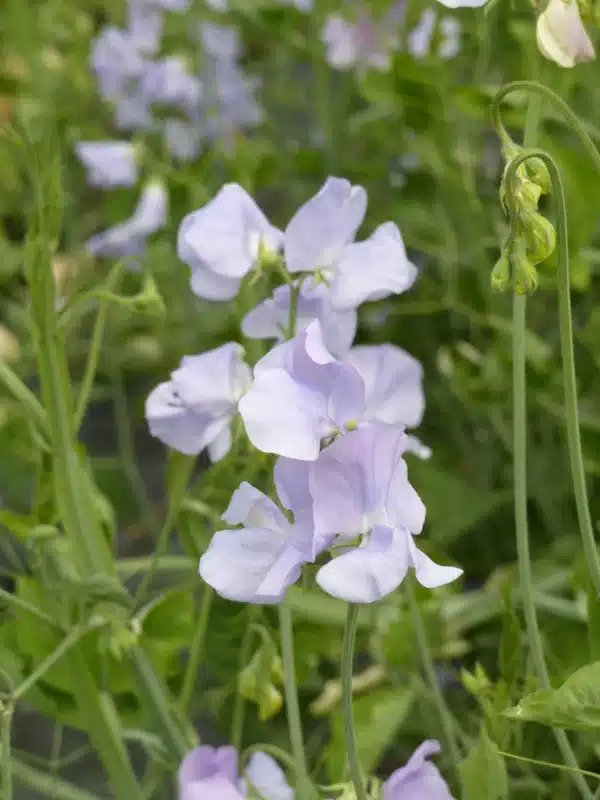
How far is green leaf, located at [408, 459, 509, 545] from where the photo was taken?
3.22ft

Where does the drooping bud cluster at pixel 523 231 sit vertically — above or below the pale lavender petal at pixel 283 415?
above

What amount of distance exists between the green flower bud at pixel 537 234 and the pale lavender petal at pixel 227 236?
0.16 m

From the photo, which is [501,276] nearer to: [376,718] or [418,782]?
[418,782]

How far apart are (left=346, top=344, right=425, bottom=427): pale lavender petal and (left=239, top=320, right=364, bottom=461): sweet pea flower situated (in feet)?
0.39

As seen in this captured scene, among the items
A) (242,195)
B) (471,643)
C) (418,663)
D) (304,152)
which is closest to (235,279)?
(242,195)

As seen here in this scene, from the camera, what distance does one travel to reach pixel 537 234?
14.6 inches

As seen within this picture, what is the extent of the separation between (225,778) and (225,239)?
26 centimetres

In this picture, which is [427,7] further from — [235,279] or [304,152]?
[235,279]

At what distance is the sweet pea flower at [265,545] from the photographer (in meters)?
0.36

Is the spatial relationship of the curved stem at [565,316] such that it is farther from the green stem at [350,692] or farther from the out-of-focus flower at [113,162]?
the out-of-focus flower at [113,162]

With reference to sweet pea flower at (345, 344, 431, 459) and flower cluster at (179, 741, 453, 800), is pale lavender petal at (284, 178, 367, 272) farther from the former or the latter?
flower cluster at (179, 741, 453, 800)

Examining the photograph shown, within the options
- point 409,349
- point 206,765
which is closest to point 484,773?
point 206,765

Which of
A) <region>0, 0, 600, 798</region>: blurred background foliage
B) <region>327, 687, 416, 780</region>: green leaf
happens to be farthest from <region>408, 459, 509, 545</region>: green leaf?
<region>327, 687, 416, 780</region>: green leaf

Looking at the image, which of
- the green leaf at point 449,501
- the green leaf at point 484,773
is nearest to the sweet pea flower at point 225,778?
the green leaf at point 484,773
